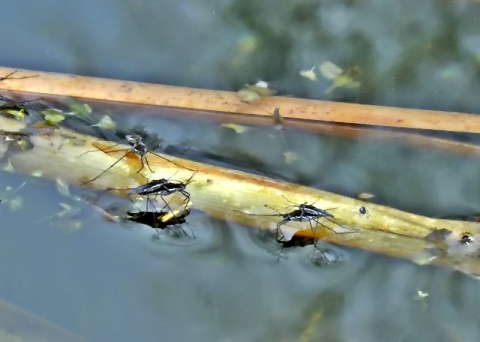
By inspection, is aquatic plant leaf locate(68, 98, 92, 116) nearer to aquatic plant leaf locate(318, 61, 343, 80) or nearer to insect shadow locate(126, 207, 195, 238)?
insect shadow locate(126, 207, 195, 238)

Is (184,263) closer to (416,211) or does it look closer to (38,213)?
(38,213)

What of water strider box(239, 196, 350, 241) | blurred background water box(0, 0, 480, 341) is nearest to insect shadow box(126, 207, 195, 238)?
blurred background water box(0, 0, 480, 341)

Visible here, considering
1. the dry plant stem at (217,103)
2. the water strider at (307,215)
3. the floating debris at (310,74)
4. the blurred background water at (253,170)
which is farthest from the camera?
the floating debris at (310,74)

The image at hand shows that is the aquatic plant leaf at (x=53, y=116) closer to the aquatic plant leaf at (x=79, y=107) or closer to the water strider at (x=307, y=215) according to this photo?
the aquatic plant leaf at (x=79, y=107)

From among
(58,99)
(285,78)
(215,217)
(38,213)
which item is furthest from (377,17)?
(38,213)

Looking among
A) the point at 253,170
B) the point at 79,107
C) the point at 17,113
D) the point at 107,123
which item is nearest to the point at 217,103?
the point at 253,170

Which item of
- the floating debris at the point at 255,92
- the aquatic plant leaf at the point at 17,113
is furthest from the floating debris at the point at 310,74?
the aquatic plant leaf at the point at 17,113

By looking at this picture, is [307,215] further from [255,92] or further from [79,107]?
[79,107]

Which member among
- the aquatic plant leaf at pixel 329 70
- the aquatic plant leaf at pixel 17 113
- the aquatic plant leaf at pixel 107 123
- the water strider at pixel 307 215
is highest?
the aquatic plant leaf at pixel 329 70
